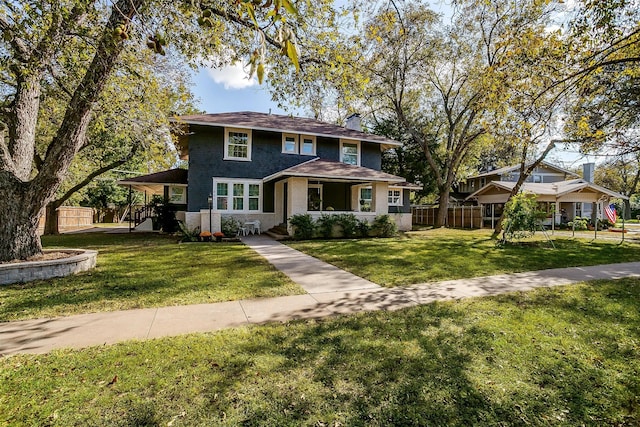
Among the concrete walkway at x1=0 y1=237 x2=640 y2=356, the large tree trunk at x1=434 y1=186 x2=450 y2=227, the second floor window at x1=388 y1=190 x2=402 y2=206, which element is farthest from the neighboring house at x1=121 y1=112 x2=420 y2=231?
the concrete walkway at x1=0 y1=237 x2=640 y2=356

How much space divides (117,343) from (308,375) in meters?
2.25

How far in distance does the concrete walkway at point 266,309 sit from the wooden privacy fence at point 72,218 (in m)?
19.6

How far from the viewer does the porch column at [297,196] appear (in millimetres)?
14641

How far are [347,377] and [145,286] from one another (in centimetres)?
471

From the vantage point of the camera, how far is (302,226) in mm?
14000

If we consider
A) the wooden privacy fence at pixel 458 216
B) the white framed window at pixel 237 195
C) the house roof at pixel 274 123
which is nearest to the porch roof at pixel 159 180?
the white framed window at pixel 237 195

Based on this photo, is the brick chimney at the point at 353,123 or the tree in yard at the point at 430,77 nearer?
the tree in yard at the point at 430,77

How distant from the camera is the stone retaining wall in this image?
6.00m

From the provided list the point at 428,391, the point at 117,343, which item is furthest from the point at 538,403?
the point at 117,343

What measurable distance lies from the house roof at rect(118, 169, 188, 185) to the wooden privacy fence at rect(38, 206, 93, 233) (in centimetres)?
625

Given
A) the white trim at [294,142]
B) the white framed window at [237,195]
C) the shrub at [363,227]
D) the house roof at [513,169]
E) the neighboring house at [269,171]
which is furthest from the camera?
the house roof at [513,169]

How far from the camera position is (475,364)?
10.2 feet

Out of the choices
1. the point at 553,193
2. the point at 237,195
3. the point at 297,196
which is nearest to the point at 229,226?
the point at 237,195

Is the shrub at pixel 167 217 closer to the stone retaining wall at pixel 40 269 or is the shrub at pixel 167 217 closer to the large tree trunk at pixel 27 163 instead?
the large tree trunk at pixel 27 163
